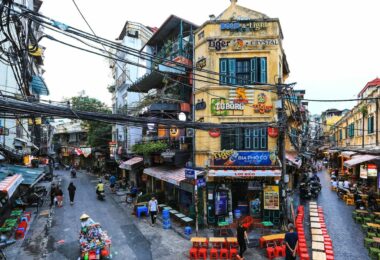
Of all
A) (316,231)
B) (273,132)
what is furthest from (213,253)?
(273,132)

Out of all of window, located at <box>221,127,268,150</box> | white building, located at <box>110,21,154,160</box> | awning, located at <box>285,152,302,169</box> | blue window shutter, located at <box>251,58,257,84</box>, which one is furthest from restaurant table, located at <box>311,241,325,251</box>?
white building, located at <box>110,21,154,160</box>

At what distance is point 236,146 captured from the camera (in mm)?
17312

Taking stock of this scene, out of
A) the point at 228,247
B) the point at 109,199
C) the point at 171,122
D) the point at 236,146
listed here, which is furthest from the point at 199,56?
the point at 109,199

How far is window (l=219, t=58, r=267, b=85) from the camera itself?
16938mm

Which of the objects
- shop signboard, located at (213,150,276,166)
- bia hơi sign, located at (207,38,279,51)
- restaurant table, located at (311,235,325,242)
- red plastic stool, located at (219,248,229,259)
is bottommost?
red plastic stool, located at (219,248,229,259)

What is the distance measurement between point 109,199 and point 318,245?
18483 millimetres

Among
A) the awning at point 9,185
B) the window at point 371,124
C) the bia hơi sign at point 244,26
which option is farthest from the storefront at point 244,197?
the window at point 371,124

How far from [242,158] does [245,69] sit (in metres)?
5.44

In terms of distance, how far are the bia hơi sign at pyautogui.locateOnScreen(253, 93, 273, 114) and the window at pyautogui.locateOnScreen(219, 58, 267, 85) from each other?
95 centimetres

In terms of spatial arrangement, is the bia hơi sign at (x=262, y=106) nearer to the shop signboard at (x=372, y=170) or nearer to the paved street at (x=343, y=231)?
the shop signboard at (x=372, y=170)

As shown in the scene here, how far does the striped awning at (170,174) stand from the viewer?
17.4 meters

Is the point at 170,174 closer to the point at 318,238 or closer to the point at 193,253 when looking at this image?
the point at 193,253

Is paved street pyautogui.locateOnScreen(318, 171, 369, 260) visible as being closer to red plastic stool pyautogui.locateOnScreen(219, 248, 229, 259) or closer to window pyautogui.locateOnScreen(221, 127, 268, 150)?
red plastic stool pyautogui.locateOnScreen(219, 248, 229, 259)

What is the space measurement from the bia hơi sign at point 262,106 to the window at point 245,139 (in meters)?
1.08
